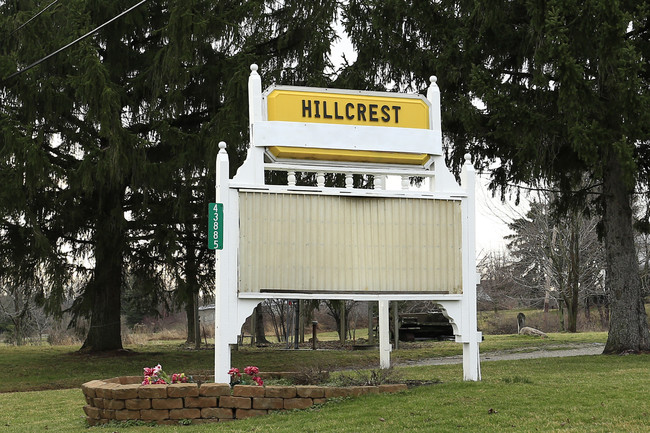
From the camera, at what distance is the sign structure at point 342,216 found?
9758 mm

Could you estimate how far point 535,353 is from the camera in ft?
66.9

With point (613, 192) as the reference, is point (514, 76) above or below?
above

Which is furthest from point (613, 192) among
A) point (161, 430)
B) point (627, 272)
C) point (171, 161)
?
point (161, 430)

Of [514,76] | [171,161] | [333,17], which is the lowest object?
[171,161]

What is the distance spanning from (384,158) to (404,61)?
898 cm

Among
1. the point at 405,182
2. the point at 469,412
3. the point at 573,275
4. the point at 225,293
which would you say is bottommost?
the point at 469,412

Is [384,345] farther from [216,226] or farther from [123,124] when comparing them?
[123,124]

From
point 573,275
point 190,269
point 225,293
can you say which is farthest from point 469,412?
point 573,275

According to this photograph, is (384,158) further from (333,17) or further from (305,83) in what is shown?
(333,17)

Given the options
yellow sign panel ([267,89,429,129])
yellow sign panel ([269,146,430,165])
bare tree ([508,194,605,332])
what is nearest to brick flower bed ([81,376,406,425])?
yellow sign panel ([269,146,430,165])

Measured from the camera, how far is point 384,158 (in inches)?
414

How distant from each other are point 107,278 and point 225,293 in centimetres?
1299

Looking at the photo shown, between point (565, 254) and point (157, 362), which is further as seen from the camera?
point (565, 254)

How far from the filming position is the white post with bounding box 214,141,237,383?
31.3ft
